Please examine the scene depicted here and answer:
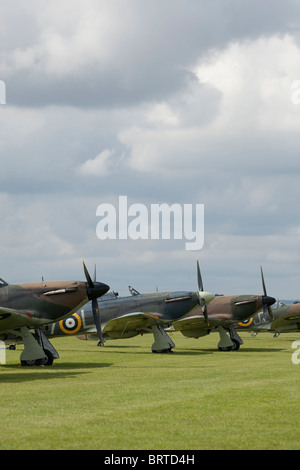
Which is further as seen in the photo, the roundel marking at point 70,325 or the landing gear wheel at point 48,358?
the roundel marking at point 70,325

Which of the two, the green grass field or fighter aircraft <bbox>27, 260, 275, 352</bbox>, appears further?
fighter aircraft <bbox>27, 260, 275, 352</bbox>

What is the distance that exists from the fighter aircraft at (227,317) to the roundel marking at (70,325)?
6777 mm

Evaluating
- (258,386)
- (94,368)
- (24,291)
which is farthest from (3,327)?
(258,386)

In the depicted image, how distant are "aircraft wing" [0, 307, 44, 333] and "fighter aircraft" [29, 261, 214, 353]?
35.0 ft

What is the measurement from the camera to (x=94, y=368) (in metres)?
25.6

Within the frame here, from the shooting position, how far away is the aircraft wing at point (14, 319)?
23.7 metres

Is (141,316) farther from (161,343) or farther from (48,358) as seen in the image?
(48,358)

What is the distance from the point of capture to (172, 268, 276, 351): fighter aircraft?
135 ft

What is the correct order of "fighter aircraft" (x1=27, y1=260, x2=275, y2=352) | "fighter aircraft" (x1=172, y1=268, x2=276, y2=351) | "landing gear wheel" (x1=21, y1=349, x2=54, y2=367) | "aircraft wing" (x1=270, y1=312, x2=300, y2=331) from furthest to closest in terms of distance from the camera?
1. "aircraft wing" (x1=270, y1=312, x2=300, y2=331)
2. "fighter aircraft" (x1=172, y1=268, x2=276, y2=351)
3. "fighter aircraft" (x1=27, y1=260, x2=275, y2=352)
4. "landing gear wheel" (x1=21, y1=349, x2=54, y2=367)

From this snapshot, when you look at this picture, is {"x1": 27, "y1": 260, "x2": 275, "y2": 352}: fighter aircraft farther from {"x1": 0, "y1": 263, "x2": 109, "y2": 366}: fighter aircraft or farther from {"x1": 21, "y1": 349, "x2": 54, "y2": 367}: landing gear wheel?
{"x1": 0, "y1": 263, "x2": 109, "y2": 366}: fighter aircraft

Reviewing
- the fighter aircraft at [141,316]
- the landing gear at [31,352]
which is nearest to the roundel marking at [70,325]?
the fighter aircraft at [141,316]

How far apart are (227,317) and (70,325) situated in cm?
1092

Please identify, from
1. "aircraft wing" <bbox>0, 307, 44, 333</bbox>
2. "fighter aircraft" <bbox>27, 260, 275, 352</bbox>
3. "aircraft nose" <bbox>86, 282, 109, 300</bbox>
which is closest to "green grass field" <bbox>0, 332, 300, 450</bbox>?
"aircraft wing" <bbox>0, 307, 44, 333</bbox>

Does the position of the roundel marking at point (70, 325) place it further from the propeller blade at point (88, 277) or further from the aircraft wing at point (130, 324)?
the propeller blade at point (88, 277)
